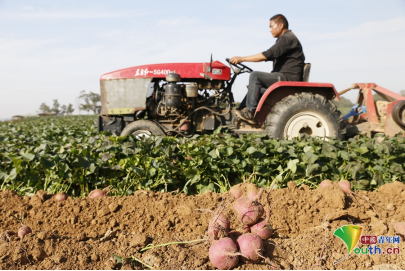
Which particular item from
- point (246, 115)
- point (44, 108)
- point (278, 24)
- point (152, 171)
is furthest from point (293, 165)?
point (44, 108)

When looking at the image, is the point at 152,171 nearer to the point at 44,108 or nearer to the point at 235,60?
the point at 235,60

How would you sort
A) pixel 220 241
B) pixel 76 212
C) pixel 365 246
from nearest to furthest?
pixel 220 241 → pixel 365 246 → pixel 76 212

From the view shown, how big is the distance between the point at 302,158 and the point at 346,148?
775 mm

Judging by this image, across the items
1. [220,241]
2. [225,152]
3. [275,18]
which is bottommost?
[220,241]

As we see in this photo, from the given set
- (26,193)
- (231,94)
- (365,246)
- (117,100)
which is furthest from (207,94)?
(365,246)

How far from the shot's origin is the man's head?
461 cm

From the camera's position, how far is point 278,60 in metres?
4.69

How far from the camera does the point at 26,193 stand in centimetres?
310

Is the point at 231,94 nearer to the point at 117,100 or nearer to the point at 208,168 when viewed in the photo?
the point at 117,100

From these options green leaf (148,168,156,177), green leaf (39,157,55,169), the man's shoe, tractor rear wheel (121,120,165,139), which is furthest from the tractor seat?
green leaf (39,157,55,169)
